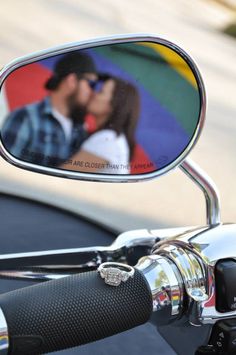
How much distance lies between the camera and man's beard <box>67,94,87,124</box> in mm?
1121

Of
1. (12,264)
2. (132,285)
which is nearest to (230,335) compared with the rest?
(132,285)

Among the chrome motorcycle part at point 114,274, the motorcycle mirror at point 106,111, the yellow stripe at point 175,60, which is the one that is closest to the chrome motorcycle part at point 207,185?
the motorcycle mirror at point 106,111

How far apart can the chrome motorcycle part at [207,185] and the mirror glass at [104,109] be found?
3cm

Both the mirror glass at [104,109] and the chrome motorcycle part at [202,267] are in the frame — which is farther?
the mirror glass at [104,109]

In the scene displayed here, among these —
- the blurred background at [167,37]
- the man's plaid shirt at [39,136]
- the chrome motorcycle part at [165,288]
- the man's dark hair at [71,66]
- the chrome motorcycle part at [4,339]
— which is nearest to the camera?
the chrome motorcycle part at [4,339]

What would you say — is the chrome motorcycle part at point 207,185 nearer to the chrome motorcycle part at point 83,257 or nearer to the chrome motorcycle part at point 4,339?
the chrome motorcycle part at point 83,257

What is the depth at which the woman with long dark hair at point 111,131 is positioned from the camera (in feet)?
3.74

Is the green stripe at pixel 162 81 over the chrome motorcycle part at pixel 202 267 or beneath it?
over

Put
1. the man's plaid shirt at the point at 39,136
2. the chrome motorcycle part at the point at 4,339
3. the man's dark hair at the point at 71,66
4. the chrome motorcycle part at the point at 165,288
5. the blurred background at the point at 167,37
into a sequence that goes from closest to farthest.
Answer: the chrome motorcycle part at the point at 4,339
the chrome motorcycle part at the point at 165,288
the man's dark hair at the point at 71,66
the man's plaid shirt at the point at 39,136
the blurred background at the point at 167,37

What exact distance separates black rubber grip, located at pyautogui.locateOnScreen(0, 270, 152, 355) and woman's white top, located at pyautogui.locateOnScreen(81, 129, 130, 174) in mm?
326

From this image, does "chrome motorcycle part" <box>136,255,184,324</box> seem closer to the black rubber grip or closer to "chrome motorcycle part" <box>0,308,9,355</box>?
the black rubber grip

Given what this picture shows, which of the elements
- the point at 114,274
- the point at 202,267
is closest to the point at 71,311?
the point at 114,274

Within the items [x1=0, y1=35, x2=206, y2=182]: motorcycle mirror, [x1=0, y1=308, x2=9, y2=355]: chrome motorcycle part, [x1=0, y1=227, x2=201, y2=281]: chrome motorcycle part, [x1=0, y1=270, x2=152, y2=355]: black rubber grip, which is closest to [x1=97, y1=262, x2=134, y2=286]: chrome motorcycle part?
[x1=0, y1=270, x2=152, y2=355]: black rubber grip

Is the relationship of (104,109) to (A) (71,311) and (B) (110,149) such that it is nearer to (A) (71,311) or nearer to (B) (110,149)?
(B) (110,149)
